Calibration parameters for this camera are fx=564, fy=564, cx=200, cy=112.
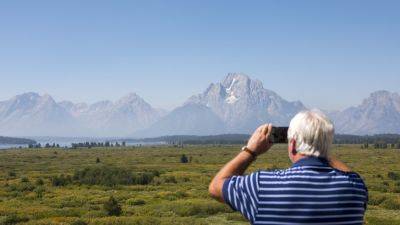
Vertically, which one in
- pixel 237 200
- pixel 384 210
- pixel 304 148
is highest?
pixel 304 148

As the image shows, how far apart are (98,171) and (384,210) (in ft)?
103

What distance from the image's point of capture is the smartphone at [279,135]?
14.3ft

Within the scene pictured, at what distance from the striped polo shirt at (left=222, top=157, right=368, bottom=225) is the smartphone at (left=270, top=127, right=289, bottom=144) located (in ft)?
0.84

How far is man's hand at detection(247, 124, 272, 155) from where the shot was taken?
14.2ft

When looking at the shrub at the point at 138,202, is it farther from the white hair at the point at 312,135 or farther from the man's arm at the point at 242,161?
the white hair at the point at 312,135

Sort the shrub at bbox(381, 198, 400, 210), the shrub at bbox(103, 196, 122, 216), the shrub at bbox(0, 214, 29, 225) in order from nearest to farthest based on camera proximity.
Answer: the shrub at bbox(0, 214, 29, 225) → the shrub at bbox(103, 196, 122, 216) → the shrub at bbox(381, 198, 400, 210)

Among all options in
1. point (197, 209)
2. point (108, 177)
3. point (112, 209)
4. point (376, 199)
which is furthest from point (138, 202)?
point (108, 177)

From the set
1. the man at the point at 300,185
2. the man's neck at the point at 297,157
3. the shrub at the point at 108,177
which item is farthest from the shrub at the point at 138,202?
the man's neck at the point at 297,157

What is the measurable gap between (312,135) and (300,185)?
41cm

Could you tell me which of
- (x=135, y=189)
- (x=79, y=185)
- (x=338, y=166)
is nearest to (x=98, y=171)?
(x=79, y=185)

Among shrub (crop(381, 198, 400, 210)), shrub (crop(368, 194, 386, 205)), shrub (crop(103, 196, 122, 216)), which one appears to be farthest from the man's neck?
shrub (crop(368, 194, 386, 205))

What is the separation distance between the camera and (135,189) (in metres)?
44.9

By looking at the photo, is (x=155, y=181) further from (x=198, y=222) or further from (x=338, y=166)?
(x=338, y=166)

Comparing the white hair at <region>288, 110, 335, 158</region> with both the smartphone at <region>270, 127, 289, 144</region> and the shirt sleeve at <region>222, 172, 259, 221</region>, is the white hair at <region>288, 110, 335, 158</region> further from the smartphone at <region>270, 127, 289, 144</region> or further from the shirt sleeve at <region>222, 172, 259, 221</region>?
the shirt sleeve at <region>222, 172, 259, 221</region>
